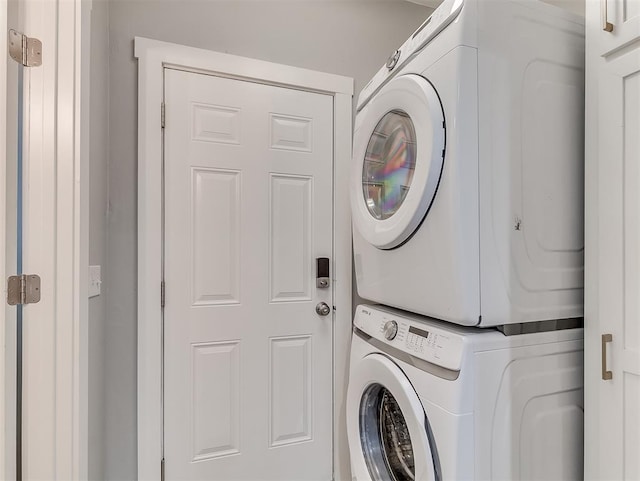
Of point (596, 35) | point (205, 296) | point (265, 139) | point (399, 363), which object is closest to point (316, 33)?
point (265, 139)

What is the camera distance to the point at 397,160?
1177mm

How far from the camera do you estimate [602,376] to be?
987 mm

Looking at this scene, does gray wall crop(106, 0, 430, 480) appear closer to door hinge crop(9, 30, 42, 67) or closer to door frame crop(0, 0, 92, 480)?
door frame crop(0, 0, 92, 480)

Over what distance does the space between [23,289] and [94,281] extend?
0.73 ft

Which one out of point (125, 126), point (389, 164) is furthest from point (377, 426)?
point (125, 126)

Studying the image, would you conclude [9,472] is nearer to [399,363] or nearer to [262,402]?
[262,402]

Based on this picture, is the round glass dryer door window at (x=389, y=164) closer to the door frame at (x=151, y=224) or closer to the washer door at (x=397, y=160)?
the washer door at (x=397, y=160)

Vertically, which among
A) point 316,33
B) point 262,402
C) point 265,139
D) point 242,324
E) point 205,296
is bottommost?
point 262,402

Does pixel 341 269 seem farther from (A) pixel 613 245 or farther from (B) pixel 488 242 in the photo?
(A) pixel 613 245

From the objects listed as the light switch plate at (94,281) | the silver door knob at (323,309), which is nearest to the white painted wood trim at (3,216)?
the light switch plate at (94,281)

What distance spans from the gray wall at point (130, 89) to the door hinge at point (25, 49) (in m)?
0.40

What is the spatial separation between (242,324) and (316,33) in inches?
54.2

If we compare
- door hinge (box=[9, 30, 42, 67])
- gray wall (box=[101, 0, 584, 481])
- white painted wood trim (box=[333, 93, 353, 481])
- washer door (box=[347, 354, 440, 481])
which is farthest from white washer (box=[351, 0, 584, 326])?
door hinge (box=[9, 30, 42, 67])

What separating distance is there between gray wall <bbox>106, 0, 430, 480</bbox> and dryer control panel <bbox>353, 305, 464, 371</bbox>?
0.96 meters
